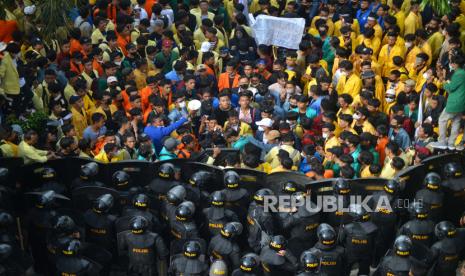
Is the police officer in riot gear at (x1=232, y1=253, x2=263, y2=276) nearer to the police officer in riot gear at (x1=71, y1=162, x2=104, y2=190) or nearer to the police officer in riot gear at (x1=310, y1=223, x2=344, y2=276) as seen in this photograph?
the police officer in riot gear at (x1=310, y1=223, x2=344, y2=276)

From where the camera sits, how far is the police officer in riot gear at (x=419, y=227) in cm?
1105

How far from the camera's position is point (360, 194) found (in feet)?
38.5

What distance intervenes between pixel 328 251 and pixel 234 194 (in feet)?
5.59

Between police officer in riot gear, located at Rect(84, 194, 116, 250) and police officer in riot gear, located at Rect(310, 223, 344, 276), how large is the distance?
2762mm

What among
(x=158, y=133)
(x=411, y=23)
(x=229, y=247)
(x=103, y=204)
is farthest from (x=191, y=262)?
(x=411, y=23)

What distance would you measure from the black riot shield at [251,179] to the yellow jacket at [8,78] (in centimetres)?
442

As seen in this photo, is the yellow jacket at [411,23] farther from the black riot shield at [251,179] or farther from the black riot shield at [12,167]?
the black riot shield at [12,167]

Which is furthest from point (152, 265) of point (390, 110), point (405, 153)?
point (390, 110)

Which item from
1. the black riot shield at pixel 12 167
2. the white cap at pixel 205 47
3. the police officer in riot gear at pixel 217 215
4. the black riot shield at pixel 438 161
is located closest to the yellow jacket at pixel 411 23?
the white cap at pixel 205 47

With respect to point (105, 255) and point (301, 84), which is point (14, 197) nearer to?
point (105, 255)

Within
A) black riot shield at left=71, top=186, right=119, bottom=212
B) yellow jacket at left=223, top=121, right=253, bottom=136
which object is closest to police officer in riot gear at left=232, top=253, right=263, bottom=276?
black riot shield at left=71, top=186, right=119, bottom=212

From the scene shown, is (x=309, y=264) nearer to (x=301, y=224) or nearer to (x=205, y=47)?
(x=301, y=224)

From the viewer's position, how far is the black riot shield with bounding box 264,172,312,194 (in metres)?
11.8

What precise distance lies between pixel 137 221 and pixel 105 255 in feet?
2.49
